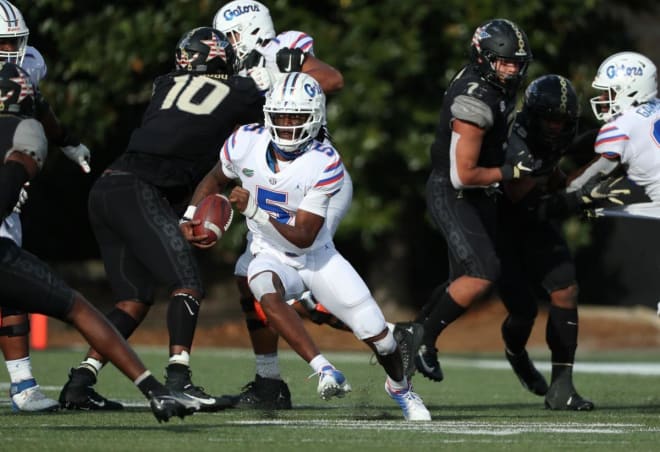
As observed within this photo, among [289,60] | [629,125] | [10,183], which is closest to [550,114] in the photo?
[629,125]

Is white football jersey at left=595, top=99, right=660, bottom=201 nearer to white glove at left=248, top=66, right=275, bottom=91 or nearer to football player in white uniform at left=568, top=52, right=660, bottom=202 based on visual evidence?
football player in white uniform at left=568, top=52, right=660, bottom=202

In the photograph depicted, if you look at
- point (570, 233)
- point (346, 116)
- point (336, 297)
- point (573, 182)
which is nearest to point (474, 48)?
point (573, 182)

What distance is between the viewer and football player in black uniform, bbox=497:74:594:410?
8.27 meters

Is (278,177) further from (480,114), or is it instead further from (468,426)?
(468,426)

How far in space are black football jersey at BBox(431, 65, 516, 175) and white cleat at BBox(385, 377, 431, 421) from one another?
1.48 m

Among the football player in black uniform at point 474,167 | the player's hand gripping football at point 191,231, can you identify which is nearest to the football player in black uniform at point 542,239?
the football player in black uniform at point 474,167

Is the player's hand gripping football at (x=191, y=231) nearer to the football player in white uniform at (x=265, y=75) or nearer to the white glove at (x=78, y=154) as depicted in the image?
the football player in white uniform at (x=265, y=75)

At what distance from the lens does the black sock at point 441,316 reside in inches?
313

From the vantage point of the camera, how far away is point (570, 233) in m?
16.4

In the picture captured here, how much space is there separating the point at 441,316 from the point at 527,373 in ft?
3.25

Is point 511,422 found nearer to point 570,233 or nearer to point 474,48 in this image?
point 474,48

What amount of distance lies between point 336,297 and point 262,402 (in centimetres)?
93

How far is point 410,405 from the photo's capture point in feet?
23.6

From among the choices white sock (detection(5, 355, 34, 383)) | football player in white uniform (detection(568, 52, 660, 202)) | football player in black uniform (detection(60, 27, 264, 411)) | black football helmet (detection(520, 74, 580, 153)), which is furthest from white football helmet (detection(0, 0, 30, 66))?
football player in white uniform (detection(568, 52, 660, 202))
